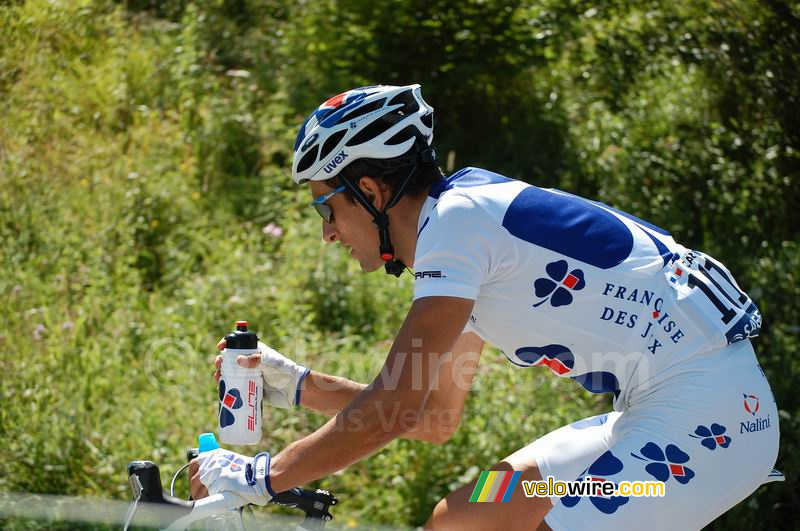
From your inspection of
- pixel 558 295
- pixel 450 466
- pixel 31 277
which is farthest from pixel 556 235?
pixel 31 277

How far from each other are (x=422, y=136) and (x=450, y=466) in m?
2.78

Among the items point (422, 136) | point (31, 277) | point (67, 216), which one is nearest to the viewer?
point (422, 136)

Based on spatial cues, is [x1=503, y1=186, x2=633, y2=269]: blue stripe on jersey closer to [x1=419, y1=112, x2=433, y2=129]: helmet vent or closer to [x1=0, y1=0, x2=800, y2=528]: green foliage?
[x1=419, y1=112, x2=433, y2=129]: helmet vent

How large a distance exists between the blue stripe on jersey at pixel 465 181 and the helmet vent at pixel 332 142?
0.32 m

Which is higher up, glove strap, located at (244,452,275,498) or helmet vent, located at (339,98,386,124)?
helmet vent, located at (339,98,386,124)

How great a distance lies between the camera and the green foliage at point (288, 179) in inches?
215

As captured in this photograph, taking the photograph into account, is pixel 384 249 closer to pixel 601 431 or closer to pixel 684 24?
pixel 601 431

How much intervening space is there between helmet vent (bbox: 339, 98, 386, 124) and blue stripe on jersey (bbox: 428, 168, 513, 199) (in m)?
0.30

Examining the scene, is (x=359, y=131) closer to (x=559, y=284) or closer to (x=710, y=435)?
(x=559, y=284)

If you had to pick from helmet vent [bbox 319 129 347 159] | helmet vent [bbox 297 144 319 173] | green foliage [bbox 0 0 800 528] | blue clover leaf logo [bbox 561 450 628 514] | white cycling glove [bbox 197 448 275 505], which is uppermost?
helmet vent [bbox 319 129 347 159]

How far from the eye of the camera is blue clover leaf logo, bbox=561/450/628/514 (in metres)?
2.66

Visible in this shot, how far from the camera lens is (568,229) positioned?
111 inches

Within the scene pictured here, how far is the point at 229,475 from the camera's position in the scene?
265cm

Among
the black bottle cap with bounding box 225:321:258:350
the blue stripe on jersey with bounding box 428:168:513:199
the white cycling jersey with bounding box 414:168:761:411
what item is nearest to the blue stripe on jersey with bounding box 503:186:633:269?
the white cycling jersey with bounding box 414:168:761:411
